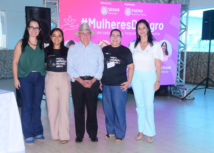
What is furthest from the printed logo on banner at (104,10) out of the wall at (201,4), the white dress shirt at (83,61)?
the wall at (201,4)

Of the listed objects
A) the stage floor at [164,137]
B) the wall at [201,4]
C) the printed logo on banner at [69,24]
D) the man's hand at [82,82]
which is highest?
the wall at [201,4]

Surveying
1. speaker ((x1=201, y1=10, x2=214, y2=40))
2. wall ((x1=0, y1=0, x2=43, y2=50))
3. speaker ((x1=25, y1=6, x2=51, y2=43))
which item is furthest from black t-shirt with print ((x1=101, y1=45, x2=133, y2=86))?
wall ((x1=0, y1=0, x2=43, y2=50))

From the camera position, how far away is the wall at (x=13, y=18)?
29.8 ft

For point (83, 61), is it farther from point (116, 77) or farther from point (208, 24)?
point (208, 24)

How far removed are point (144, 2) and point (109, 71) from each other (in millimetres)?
2942

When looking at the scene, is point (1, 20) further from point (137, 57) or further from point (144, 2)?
point (137, 57)

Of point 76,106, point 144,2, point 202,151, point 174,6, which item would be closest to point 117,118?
point 76,106

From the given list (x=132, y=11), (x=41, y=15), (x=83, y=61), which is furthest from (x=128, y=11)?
(x=83, y=61)

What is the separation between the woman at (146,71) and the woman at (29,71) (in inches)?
45.2

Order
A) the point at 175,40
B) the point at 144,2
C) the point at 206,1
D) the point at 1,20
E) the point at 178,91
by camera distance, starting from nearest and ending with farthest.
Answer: the point at 144,2, the point at 175,40, the point at 178,91, the point at 206,1, the point at 1,20

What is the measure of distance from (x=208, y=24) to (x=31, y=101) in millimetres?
4864

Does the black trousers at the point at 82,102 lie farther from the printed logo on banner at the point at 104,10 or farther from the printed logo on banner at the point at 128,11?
the printed logo on banner at the point at 128,11

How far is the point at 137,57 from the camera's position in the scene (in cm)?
265

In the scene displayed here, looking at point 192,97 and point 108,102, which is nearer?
point 108,102
